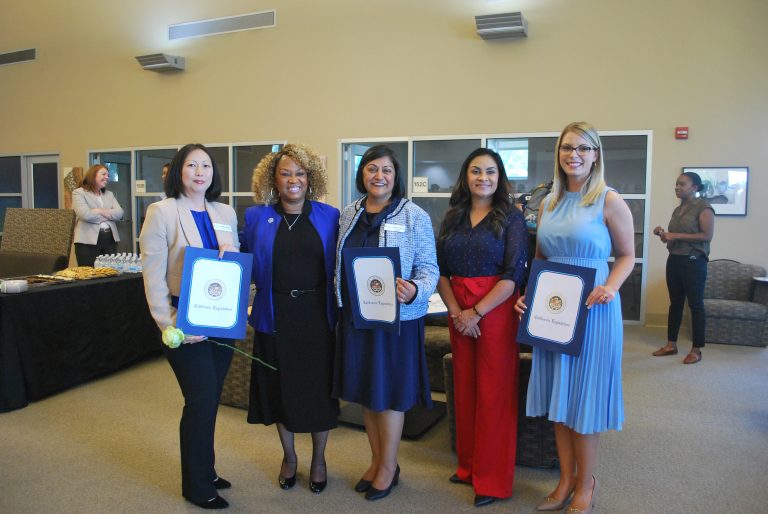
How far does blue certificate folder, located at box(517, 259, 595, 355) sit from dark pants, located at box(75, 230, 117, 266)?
16.0ft

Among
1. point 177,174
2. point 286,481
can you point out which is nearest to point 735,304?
point 286,481

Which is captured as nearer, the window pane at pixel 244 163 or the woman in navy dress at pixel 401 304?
the woman in navy dress at pixel 401 304

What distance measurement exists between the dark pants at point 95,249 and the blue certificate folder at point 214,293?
4072 mm

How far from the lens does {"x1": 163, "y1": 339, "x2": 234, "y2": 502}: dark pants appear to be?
2375 millimetres

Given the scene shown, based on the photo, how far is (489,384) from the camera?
99.9 inches

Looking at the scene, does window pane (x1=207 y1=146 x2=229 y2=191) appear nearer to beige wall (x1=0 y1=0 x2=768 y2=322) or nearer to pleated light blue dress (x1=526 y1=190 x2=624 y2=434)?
beige wall (x1=0 y1=0 x2=768 y2=322)

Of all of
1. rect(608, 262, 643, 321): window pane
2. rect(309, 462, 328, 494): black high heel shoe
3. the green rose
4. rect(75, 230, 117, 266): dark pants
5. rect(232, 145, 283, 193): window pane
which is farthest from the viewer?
rect(232, 145, 283, 193): window pane

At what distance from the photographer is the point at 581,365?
2336mm

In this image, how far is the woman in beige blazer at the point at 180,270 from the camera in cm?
231

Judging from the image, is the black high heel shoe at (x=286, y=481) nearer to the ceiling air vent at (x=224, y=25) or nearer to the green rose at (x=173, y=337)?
the green rose at (x=173, y=337)

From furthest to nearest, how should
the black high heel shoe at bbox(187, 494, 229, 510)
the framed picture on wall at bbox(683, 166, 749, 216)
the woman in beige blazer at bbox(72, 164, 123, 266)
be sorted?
the framed picture on wall at bbox(683, 166, 749, 216) → the woman in beige blazer at bbox(72, 164, 123, 266) → the black high heel shoe at bbox(187, 494, 229, 510)

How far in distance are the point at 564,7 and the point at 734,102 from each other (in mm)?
2086

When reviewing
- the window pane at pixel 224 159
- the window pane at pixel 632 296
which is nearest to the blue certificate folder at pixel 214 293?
the window pane at pixel 632 296

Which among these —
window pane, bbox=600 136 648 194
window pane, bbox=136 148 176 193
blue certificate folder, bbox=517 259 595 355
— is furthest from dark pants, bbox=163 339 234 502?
window pane, bbox=136 148 176 193
